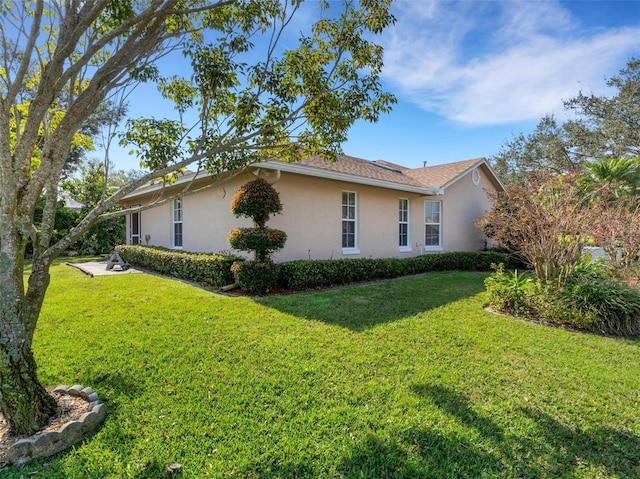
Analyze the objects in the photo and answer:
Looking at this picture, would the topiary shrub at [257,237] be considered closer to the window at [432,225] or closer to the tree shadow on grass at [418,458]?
the tree shadow on grass at [418,458]

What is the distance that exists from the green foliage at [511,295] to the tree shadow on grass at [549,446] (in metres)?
4.29

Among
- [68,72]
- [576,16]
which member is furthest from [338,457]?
[576,16]

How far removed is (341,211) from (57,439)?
942 cm

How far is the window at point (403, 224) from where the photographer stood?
1359 centimetres

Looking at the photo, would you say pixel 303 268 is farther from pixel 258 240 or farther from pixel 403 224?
pixel 403 224

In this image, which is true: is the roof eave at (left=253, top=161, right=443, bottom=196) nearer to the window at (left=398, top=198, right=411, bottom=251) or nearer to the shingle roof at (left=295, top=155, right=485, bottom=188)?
the shingle roof at (left=295, top=155, right=485, bottom=188)

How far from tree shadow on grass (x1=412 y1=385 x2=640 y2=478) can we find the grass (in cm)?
1

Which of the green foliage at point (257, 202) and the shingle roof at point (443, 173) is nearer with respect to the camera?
the green foliage at point (257, 202)

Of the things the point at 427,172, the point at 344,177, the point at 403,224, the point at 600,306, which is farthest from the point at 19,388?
the point at 427,172

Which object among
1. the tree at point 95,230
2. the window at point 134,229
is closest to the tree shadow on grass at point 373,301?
the window at point 134,229

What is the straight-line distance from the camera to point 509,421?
3.21 metres

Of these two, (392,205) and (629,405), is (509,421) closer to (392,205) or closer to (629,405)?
(629,405)

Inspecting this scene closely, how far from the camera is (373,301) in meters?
7.73


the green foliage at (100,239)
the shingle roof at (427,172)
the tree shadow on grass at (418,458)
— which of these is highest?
the shingle roof at (427,172)
